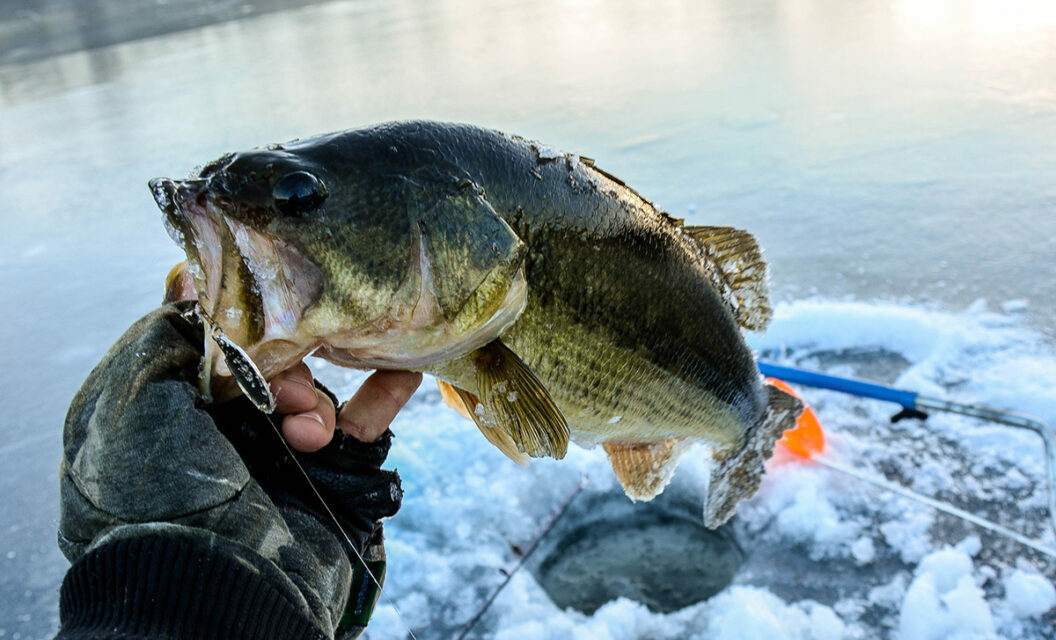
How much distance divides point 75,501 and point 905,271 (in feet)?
13.7

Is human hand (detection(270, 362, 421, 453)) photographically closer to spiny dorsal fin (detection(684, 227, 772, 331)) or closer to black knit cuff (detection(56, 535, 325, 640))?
black knit cuff (detection(56, 535, 325, 640))

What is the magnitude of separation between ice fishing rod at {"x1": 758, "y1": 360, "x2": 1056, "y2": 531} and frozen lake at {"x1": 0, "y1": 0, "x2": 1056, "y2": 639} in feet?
1.15

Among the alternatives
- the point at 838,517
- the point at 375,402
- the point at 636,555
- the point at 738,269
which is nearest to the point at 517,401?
the point at 375,402

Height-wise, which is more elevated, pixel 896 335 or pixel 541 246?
pixel 541 246

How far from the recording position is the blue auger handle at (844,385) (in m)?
3.12

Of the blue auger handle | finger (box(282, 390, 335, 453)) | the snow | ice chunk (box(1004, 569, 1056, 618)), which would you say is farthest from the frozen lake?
finger (box(282, 390, 335, 453))

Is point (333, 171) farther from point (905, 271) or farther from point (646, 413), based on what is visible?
point (905, 271)

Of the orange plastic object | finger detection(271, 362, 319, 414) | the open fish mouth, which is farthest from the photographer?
the orange plastic object

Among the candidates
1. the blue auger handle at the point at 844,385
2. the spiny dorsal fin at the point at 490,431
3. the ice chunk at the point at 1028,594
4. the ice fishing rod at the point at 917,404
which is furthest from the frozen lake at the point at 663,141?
the spiny dorsal fin at the point at 490,431

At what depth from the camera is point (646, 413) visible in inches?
70.1

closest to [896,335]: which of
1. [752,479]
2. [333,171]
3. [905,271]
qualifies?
[905,271]

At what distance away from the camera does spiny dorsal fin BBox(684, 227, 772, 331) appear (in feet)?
6.09

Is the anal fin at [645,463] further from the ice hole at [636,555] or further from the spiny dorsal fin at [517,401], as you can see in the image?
the ice hole at [636,555]

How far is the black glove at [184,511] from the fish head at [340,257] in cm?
15
